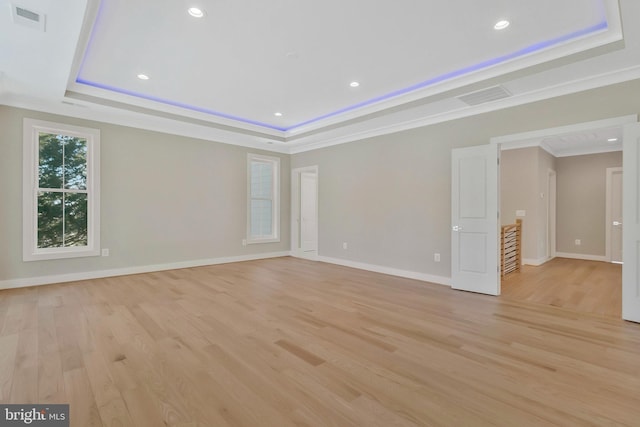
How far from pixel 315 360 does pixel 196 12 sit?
116 inches

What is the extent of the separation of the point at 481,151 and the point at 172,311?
4320mm

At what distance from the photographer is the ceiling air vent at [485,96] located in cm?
356

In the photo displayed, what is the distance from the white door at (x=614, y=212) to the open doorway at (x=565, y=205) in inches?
0.6

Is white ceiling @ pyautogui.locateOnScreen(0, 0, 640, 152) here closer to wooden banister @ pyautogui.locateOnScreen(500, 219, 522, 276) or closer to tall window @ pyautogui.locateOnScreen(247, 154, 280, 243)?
tall window @ pyautogui.locateOnScreen(247, 154, 280, 243)

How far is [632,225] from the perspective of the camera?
9.89 ft

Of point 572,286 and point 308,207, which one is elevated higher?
point 308,207

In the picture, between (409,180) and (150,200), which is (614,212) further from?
(150,200)

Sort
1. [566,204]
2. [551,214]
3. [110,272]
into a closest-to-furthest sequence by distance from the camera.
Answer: [110,272], [551,214], [566,204]

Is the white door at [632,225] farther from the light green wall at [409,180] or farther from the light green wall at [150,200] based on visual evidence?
the light green wall at [150,200]

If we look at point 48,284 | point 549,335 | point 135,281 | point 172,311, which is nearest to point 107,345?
point 172,311

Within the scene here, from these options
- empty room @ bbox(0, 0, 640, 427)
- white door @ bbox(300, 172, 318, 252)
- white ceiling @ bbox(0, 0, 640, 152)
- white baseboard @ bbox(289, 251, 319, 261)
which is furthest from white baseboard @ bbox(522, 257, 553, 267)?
white door @ bbox(300, 172, 318, 252)

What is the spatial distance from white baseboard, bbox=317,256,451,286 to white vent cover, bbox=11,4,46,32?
518 cm

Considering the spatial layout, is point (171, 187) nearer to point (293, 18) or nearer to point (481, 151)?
point (293, 18)

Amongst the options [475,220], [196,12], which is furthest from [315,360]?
[475,220]
